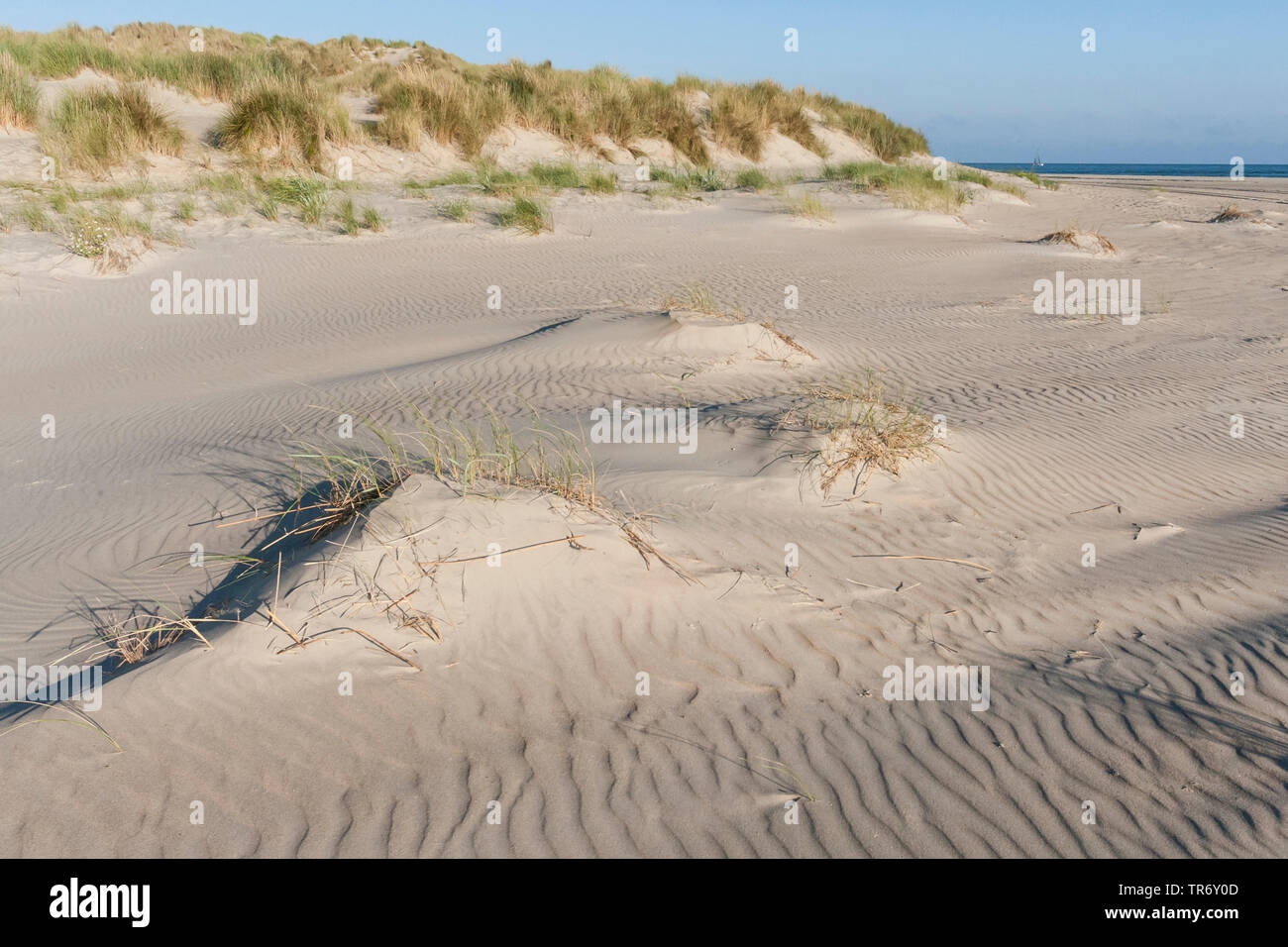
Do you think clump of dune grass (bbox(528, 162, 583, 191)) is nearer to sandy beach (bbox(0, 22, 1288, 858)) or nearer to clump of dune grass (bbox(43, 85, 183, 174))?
clump of dune grass (bbox(43, 85, 183, 174))

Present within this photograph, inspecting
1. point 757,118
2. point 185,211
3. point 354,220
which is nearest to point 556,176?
point 354,220

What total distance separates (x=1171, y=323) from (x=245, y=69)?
743 inches

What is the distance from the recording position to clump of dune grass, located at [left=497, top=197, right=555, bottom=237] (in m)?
14.0

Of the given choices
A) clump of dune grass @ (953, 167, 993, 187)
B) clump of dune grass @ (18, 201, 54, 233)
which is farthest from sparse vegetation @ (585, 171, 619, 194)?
clump of dune grass @ (953, 167, 993, 187)

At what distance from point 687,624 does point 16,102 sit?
1807cm

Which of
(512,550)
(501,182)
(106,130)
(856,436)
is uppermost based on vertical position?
(106,130)

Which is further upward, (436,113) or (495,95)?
(495,95)

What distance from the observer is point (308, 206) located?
13586mm

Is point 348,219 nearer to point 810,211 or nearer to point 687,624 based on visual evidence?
point 810,211

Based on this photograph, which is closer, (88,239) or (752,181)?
(88,239)

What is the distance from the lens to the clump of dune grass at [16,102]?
1505 centimetres

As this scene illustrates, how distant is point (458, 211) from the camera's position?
14.2m
